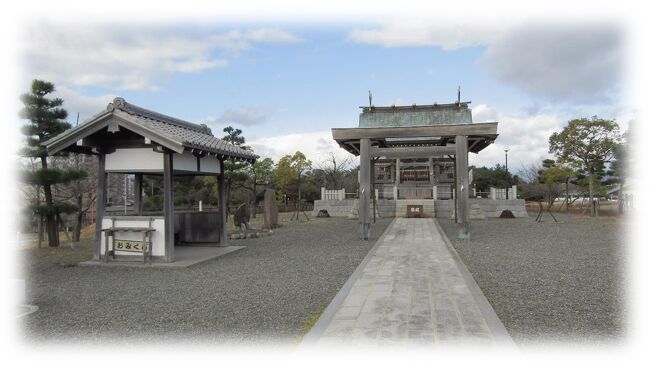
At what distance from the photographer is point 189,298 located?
5852 mm

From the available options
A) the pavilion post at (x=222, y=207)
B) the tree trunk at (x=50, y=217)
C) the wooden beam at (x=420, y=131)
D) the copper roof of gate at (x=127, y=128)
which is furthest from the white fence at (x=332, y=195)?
the copper roof of gate at (x=127, y=128)

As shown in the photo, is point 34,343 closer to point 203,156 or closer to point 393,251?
point 203,156

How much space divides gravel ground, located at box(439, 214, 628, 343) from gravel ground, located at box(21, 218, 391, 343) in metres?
Result: 2.40

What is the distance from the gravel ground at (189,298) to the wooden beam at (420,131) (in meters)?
4.78

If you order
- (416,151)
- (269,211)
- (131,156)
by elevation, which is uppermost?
(416,151)

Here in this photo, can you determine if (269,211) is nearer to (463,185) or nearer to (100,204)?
(463,185)

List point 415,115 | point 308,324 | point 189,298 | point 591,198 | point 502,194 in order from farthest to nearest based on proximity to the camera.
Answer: point 502,194, point 591,198, point 415,115, point 189,298, point 308,324

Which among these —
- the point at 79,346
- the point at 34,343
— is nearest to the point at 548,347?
the point at 79,346

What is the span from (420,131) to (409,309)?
8.65 meters

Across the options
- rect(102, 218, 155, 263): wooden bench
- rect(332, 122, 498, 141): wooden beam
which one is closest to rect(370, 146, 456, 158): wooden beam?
rect(332, 122, 498, 141): wooden beam

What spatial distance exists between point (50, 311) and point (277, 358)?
358cm

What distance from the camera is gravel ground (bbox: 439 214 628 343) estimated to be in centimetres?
434

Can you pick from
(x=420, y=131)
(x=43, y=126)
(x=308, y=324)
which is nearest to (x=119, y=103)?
(x=43, y=126)

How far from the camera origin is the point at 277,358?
3631 millimetres
